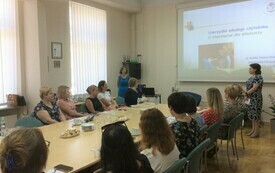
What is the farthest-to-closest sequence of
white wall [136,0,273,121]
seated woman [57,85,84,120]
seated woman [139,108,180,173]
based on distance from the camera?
white wall [136,0,273,121] → seated woman [57,85,84,120] → seated woman [139,108,180,173]

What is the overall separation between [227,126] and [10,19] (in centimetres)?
448

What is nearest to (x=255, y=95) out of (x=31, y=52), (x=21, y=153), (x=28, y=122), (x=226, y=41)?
(x=226, y=41)

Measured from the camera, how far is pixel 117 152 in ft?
4.53

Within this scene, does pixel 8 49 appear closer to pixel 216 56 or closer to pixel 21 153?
pixel 21 153

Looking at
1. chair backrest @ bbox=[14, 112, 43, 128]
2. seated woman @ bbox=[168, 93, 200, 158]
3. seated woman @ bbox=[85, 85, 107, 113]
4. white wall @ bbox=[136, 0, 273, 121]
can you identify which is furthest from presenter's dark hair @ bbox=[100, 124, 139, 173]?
white wall @ bbox=[136, 0, 273, 121]

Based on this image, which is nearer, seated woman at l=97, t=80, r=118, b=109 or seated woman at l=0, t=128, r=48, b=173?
seated woman at l=0, t=128, r=48, b=173

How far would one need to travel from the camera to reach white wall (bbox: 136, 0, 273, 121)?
724 cm

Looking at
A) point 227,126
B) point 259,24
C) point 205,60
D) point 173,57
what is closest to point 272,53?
point 259,24

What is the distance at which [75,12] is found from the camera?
20.0ft

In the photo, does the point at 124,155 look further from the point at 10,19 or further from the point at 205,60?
the point at 205,60

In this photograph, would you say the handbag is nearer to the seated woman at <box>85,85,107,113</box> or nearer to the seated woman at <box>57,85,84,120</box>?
the seated woman at <box>57,85,84,120</box>

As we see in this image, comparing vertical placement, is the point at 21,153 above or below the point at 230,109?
above

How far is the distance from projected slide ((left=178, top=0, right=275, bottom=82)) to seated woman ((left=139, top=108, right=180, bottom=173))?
482 centimetres

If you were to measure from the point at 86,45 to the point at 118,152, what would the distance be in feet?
17.6
